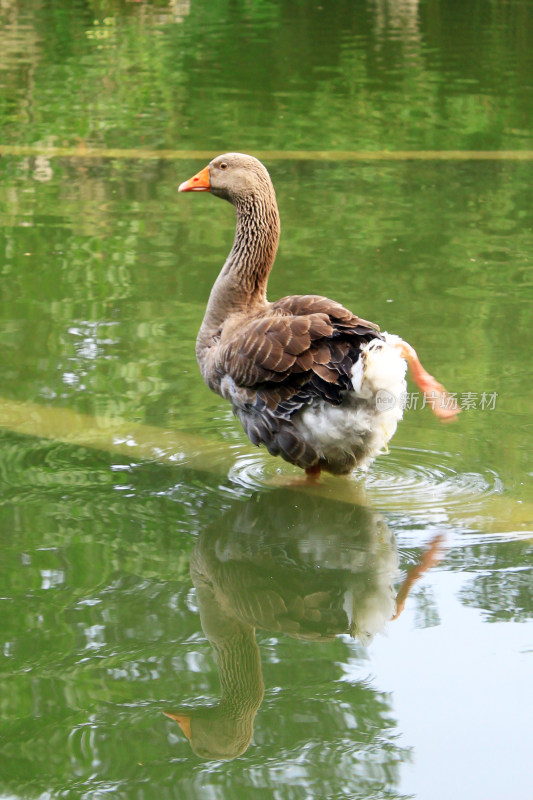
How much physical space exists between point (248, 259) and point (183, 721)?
9.18 feet

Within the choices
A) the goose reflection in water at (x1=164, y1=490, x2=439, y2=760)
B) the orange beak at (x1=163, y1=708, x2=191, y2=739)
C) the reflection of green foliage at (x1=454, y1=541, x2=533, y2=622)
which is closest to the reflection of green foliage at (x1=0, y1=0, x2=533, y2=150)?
the goose reflection in water at (x1=164, y1=490, x2=439, y2=760)

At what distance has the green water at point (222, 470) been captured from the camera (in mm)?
3582

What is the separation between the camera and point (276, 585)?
4512mm

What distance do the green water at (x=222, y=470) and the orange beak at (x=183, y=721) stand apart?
0.02 m

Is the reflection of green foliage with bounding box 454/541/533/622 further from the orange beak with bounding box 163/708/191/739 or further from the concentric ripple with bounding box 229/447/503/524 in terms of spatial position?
the orange beak with bounding box 163/708/191/739

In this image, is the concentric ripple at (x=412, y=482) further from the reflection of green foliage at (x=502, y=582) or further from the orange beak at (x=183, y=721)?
the orange beak at (x=183, y=721)

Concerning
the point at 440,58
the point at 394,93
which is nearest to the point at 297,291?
the point at 394,93

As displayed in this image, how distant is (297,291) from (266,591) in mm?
3651

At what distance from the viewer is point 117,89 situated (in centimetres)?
1503

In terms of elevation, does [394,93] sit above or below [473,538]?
above

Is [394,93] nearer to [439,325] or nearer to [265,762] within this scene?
[439,325]

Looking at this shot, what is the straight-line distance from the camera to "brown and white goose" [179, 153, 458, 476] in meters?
4.79

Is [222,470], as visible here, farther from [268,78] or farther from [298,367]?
[268,78]

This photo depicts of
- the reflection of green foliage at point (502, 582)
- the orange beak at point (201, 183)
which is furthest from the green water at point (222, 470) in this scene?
the orange beak at point (201, 183)
